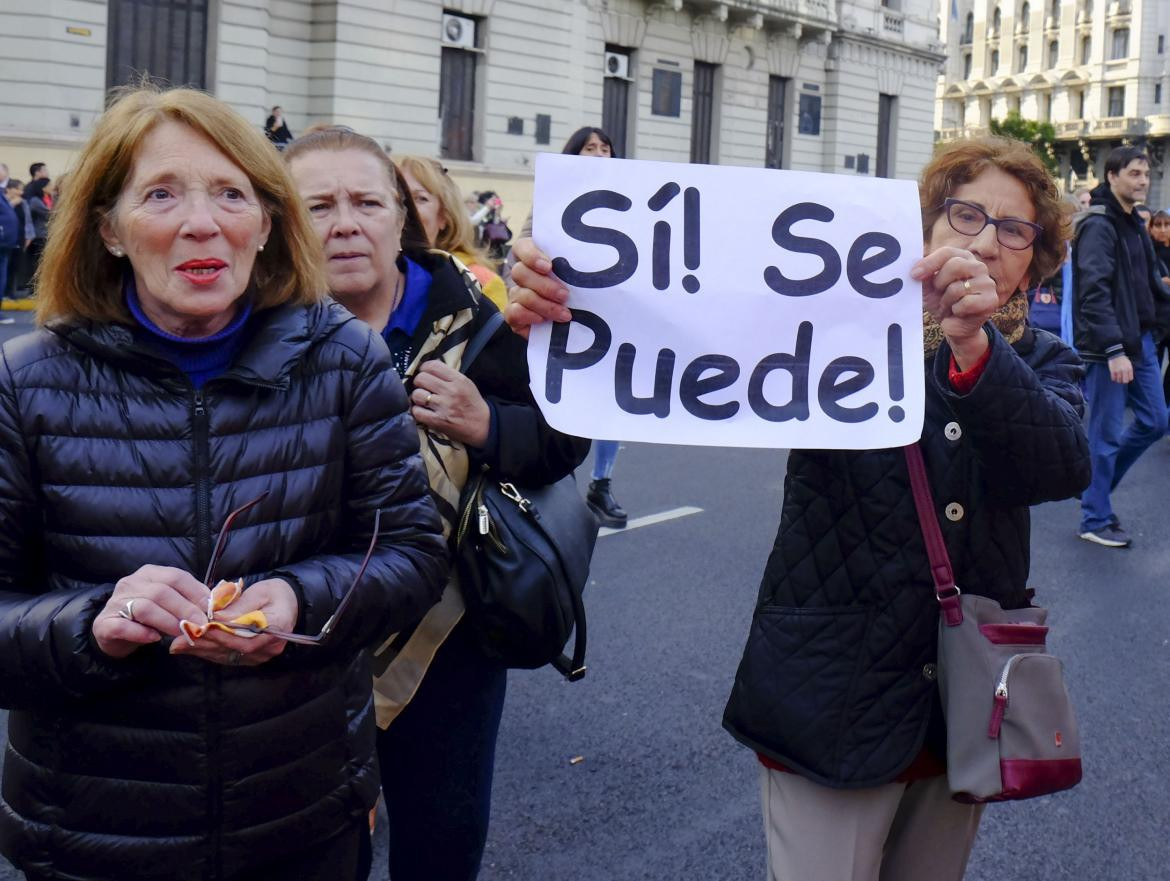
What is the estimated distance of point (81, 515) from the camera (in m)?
1.85

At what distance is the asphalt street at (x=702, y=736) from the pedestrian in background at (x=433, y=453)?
90cm

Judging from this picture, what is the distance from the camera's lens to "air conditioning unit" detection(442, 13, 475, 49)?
26656mm

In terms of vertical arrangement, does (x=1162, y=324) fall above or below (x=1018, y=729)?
above

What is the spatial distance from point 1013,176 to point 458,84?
25.9 metres

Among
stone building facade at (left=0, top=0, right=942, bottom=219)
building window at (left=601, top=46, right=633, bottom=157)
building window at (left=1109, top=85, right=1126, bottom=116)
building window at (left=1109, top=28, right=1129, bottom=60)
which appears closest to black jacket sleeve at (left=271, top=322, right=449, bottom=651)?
stone building facade at (left=0, top=0, right=942, bottom=219)

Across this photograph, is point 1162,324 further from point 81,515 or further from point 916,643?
point 81,515

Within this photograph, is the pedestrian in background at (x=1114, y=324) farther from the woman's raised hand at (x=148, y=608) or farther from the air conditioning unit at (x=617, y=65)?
the air conditioning unit at (x=617, y=65)

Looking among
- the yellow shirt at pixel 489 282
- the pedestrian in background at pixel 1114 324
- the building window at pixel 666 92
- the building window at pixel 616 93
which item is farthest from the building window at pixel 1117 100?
the yellow shirt at pixel 489 282

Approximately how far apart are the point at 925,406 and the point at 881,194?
1.14ft

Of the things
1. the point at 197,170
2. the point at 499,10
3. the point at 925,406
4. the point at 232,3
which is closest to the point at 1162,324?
the point at 925,406

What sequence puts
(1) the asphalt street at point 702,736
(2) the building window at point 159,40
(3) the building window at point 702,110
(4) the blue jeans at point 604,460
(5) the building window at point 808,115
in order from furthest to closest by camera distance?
(5) the building window at point 808,115 → (3) the building window at point 702,110 → (2) the building window at point 159,40 → (4) the blue jeans at point 604,460 → (1) the asphalt street at point 702,736

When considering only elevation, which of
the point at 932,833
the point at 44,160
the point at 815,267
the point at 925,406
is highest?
the point at 44,160

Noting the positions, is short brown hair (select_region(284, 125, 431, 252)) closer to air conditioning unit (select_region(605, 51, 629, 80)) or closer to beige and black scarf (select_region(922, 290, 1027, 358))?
beige and black scarf (select_region(922, 290, 1027, 358))

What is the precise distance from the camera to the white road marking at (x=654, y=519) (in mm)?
6965
